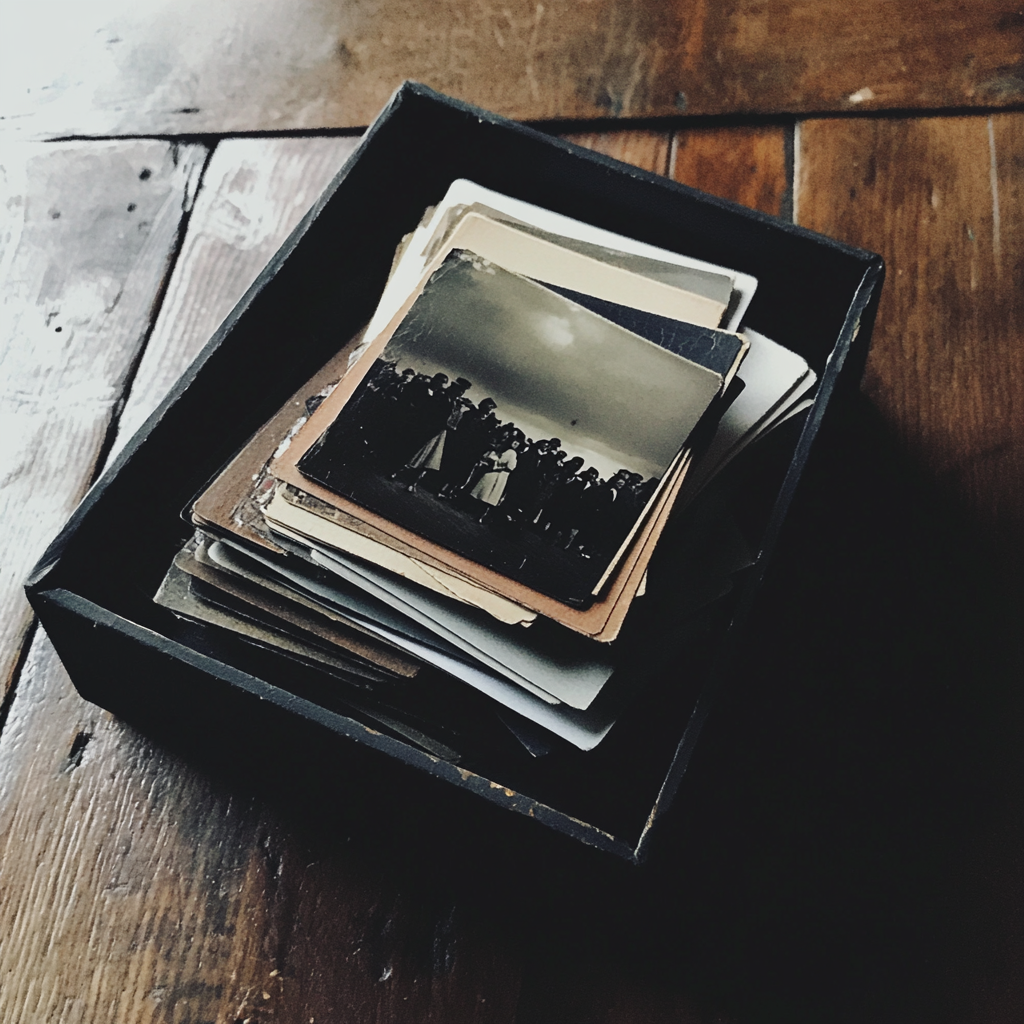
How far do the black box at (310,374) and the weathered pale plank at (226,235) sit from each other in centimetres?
14

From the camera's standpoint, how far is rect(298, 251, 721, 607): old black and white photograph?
0.62m

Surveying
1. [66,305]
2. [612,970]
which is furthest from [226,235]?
[612,970]

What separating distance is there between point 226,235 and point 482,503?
1.49ft

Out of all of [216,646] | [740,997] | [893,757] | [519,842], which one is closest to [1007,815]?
[893,757]

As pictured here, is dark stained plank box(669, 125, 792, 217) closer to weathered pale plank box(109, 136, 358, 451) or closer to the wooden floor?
the wooden floor

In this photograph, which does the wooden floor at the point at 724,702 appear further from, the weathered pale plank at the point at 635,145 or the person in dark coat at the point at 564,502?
the person in dark coat at the point at 564,502

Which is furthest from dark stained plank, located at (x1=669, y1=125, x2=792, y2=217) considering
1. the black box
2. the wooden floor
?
the black box

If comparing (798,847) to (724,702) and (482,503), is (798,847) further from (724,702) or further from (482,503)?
(482,503)

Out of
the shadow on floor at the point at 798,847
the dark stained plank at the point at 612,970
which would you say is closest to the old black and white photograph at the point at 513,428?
the shadow on floor at the point at 798,847

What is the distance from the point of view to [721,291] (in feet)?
2.42

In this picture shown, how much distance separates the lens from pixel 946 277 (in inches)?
35.5

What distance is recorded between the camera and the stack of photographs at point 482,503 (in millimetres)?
614

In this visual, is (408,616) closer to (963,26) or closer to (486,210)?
(486,210)

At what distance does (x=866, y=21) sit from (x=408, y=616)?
2.42 feet
